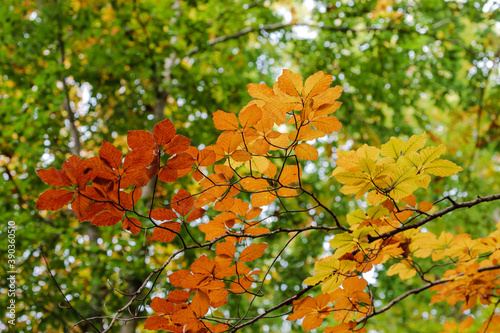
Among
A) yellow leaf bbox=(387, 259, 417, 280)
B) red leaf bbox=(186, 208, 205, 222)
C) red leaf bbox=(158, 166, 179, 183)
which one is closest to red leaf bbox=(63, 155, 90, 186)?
red leaf bbox=(158, 166, 179, 183)

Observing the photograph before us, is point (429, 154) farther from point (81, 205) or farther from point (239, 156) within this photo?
→ point (81, 205)

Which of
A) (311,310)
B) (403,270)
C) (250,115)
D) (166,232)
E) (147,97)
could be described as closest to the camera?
(250,115)

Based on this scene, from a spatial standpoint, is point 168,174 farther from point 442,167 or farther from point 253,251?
point 442,167

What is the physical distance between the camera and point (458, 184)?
3.82 m

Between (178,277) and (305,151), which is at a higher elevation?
(305,151)

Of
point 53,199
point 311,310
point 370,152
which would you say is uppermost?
point 370,152

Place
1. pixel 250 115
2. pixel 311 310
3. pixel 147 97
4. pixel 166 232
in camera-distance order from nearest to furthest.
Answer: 1. pixel 250 115
2. pixel 166 232
3. pixel 311 310
4. pixel 147 97

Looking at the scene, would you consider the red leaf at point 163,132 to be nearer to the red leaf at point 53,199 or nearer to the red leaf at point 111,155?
the red leaf at point 111,155

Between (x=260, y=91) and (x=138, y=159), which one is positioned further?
(x=260, y=91)

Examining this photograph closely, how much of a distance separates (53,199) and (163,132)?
274mm

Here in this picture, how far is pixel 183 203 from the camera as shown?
0.89 meters

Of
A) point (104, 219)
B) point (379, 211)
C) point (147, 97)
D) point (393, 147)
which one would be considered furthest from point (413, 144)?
point (147, 97)

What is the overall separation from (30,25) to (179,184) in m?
2.07

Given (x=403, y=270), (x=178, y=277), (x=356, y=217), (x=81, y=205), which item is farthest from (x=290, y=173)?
(x=403, y=270)
